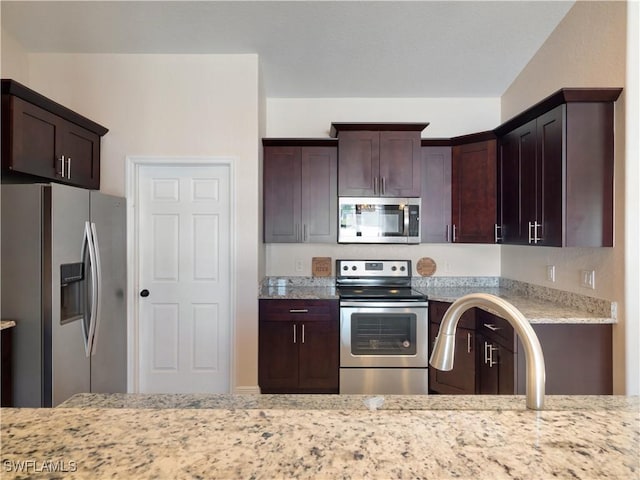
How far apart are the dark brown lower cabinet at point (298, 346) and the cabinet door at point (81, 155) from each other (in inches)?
68.1

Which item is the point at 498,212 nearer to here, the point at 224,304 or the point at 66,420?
the point at 224,304

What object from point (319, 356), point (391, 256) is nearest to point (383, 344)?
A: point (319, 356)

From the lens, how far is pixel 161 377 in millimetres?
3125

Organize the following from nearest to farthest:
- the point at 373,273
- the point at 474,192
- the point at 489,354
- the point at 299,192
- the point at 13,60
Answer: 1. the point at 489,354
2. the point at 13,60
3. the point at 474,192
4. the point at 299,192
5. the point at 373,273

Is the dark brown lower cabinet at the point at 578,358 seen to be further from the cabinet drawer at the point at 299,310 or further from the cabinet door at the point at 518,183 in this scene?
the cabinet drawer at the point at 299,310

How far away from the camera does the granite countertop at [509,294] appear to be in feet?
7.13

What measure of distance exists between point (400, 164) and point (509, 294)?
156cm

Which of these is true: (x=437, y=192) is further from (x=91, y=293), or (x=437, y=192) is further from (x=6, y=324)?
(x=6, y=324)

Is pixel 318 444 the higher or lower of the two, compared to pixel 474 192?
lower

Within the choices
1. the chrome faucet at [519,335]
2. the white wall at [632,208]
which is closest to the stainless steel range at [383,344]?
the white wall at [632,208]

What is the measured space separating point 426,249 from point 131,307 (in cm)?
290

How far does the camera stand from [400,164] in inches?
132

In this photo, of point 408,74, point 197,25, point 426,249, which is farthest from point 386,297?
point 197,25
